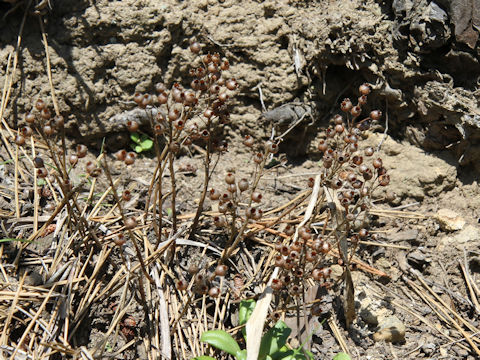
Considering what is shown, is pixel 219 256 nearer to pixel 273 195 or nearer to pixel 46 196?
pixel 273 195

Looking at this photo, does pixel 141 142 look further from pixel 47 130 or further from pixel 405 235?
pixel 405 235

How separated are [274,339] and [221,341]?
0.94 feet

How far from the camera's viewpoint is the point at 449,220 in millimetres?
3129

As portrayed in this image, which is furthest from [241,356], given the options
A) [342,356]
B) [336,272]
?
[336,272]

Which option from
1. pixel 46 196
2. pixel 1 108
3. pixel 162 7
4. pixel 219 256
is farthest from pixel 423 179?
pixel 1 108

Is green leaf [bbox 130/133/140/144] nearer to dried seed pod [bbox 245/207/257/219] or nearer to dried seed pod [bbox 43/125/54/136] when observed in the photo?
dried seed pod [bbox 43/125/54/136]

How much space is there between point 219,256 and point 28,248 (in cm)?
108

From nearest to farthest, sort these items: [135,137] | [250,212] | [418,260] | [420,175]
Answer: [250,212]
[418,260]
[420,175]
[135,137]

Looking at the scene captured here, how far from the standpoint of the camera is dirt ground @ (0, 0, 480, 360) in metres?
3.00

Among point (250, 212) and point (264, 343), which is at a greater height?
point (250, 212)

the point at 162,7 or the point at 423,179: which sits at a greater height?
the point at 162,7

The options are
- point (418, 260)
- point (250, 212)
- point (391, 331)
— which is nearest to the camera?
point (250, 212)

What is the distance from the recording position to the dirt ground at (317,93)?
300 centimetres

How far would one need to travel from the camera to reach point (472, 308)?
286 cm
